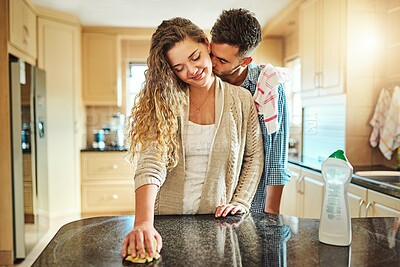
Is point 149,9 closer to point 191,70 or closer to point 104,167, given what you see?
point 104,167

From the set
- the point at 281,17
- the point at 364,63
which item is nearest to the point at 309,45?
the point at 364,63

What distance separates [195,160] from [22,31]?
8.53ft

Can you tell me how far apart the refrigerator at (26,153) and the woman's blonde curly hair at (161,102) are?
1.96 m

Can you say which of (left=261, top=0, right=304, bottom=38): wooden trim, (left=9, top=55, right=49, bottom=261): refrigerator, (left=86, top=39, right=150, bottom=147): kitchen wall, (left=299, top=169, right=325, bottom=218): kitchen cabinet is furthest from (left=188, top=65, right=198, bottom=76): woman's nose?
(left=86, top=39, right=150, bottom=147): kitchen wall

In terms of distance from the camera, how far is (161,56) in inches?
43.7

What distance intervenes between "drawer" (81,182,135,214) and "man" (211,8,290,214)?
3.12 metres

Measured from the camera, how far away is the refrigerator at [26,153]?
2.74 metres

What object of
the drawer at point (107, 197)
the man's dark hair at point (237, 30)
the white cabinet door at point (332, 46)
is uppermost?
the white cabinet door at point (332, 46)

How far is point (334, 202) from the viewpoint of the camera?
0.88 metres

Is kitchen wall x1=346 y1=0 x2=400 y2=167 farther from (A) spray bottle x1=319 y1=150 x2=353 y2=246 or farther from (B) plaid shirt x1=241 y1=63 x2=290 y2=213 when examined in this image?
(A) spray bottle x1=319 y1=150 x2=353 y2=246

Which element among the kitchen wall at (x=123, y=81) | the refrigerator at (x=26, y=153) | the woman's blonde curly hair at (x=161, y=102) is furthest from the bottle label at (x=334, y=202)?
the kitchen wall at (x=123, y=81)

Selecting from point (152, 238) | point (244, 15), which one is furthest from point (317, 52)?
point (152, 238)

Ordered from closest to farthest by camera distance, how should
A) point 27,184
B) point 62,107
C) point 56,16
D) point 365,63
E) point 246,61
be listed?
1. point 246,61
2. point 365,63
3. point 27,184
4. point 56,16
5. point 62,107

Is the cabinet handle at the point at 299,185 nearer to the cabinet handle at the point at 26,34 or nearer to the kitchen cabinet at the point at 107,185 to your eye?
the kitchen cabinet at the point at 107,185
